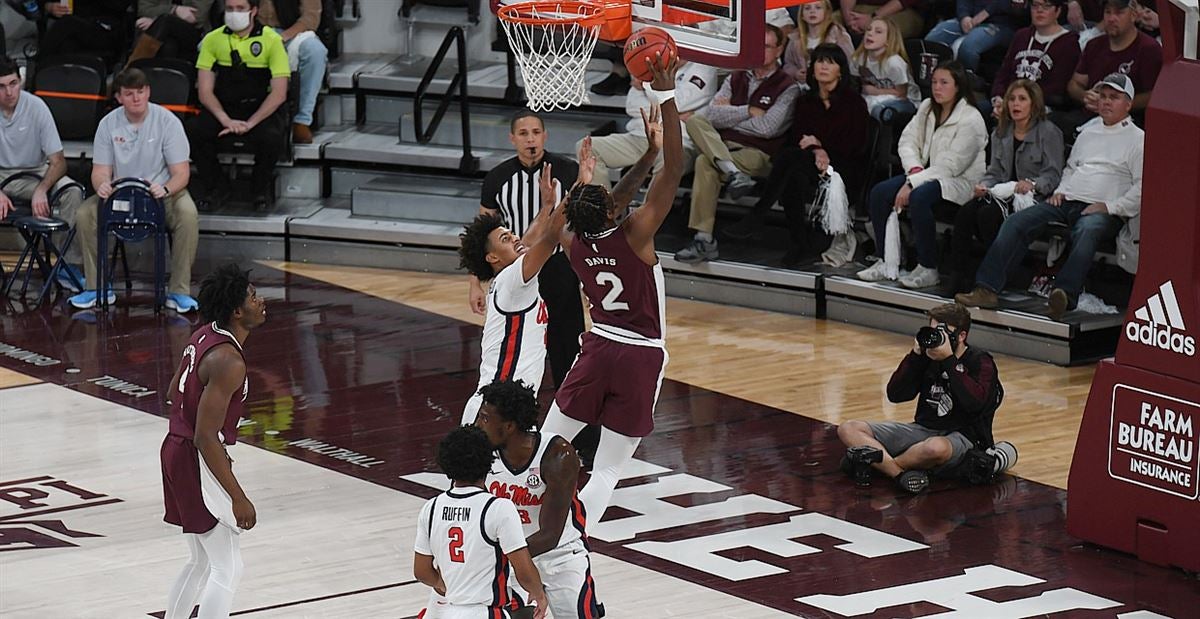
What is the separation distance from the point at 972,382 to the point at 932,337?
296 mm

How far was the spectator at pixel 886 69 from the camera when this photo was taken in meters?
12.7

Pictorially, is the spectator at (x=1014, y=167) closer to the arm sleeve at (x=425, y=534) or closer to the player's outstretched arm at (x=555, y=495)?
the player's outstretched arm at (x=555, y=495)

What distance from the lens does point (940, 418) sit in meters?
8.88

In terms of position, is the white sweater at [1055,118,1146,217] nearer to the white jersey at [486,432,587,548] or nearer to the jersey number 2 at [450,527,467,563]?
the white jersey at [486,432,587,548]

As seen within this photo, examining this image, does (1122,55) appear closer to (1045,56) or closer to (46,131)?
(1045,56)

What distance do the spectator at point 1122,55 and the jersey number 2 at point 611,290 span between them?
531 centimetres

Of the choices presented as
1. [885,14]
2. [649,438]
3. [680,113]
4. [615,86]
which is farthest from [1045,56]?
[649,438]

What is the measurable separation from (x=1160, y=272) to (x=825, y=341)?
4.09m

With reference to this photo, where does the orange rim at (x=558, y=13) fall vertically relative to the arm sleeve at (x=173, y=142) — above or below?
above

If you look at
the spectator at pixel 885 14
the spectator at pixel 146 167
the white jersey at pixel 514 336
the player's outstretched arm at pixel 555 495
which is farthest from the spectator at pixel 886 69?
the player's outstretched arm at pixel 555 495

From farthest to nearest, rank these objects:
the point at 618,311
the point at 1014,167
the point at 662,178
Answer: the point at 1014,167 < the point at 618,311 < the point at 662,178

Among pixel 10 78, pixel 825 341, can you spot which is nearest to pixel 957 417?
pixel 825 341

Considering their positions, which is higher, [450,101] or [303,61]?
[303,61]

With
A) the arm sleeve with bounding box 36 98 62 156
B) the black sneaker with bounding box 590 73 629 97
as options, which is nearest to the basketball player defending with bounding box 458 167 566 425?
the arm sleeve with bounding box 36 98 62 156
